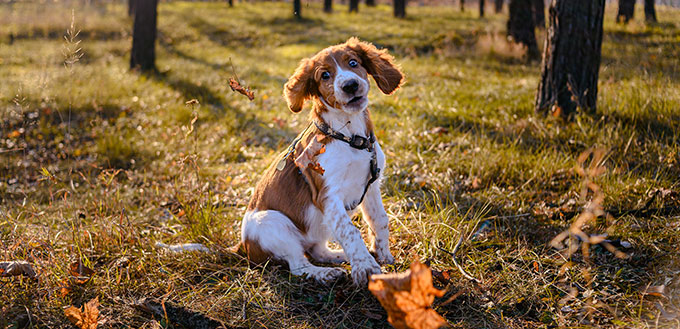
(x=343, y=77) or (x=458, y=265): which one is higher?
(x=343, y=77)

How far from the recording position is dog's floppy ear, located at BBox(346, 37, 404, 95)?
3.52 meters

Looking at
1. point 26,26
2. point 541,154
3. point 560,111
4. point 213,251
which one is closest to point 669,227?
point 541,154

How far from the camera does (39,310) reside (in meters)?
3.11

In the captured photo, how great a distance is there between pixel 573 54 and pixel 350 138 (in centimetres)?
359

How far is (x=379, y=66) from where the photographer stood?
3.53m

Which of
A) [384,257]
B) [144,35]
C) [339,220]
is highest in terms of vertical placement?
[144,35]

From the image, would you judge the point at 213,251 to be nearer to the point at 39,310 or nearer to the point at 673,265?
the point at 39,310

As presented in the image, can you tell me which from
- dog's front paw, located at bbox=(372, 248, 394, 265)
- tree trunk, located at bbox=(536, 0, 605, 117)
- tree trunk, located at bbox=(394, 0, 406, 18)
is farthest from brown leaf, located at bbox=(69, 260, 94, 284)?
tree trunk, located at bbox=(394, 0, 406, 18)

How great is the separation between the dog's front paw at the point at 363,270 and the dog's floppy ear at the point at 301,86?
115 cm

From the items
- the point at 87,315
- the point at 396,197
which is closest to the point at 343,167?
the point at 396,197

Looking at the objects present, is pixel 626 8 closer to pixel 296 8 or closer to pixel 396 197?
pixel 296 8

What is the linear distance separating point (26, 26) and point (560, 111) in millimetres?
25330

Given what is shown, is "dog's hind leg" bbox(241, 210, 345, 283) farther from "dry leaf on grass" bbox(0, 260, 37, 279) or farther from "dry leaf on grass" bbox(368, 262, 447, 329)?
"dry leaf on grass" bbox(0, 260, 37, 279)

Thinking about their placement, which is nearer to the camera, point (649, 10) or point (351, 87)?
point (351, 87)
